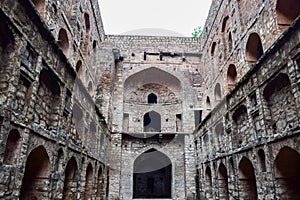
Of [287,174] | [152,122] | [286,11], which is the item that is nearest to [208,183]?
[287,174]

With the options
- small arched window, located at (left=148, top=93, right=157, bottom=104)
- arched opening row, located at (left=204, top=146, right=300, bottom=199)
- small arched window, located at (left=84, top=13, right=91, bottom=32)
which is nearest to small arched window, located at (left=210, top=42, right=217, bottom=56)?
small arched window, located at (left=148, top=93, right=157, bottom=104)

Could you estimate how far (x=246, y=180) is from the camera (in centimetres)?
696

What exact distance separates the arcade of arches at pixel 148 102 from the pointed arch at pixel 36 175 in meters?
0.02

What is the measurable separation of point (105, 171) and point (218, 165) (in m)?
4.91

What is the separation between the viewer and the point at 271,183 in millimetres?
5320

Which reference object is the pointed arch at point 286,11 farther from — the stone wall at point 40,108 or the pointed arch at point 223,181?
the stone wall at point 40,108

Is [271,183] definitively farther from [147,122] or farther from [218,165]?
[147,122]

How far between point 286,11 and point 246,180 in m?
4.48

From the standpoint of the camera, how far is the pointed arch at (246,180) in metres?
6.82

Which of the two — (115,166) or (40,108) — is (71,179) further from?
(115,166)

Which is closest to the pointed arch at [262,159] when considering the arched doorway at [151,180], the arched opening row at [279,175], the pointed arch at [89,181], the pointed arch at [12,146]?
the arched opening row at [279,175]

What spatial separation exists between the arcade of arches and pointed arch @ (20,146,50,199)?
2cm

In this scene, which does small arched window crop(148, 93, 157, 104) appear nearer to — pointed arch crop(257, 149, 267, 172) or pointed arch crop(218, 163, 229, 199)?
pointed arch crop(218, 163, 229, 199)

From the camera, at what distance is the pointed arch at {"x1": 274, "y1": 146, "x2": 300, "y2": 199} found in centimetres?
514
